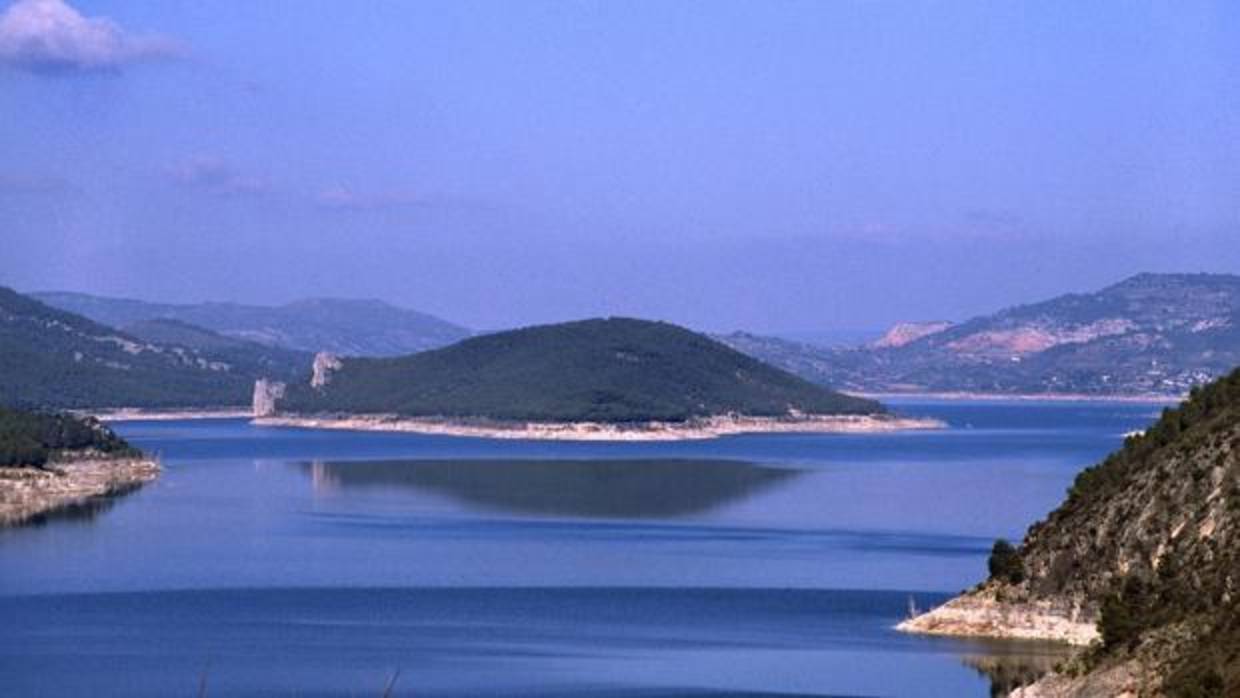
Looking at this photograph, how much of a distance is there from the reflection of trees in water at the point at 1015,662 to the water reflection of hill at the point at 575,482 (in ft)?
188

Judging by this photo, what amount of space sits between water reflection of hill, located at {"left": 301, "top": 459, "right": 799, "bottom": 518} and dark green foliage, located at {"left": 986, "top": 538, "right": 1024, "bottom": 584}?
5285 cm

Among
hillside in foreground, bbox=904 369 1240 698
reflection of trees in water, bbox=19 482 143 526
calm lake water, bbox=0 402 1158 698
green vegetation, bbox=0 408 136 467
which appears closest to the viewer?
hillside in foreground, bbox=904 369 1240 698

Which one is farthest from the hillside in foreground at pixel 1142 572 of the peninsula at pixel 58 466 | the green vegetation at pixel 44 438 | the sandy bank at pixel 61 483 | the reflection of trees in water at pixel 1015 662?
the green vegetation at pixel 44 438

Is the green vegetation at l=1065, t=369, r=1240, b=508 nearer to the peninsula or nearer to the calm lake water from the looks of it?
the calm lake water

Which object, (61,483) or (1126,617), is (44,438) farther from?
(1126,617)

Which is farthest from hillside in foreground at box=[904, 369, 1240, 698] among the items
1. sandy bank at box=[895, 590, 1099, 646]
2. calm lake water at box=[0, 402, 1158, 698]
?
calm lake water at box=[0, 402, 1158, 698]

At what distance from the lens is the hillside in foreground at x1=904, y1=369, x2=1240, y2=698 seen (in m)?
39.8

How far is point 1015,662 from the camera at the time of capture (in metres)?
50.4

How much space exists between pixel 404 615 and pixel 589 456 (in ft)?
360

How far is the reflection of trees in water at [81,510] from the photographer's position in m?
101

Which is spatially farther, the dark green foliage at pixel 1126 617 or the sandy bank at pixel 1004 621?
the sandy bank at pixel 1004 621

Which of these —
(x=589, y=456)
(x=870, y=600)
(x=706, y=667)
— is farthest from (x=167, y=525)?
(x=589, y=456)

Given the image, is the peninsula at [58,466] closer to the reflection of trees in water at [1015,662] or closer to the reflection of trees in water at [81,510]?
the reflection of trees in water at [81,510]

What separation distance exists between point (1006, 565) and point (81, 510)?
59720mm
